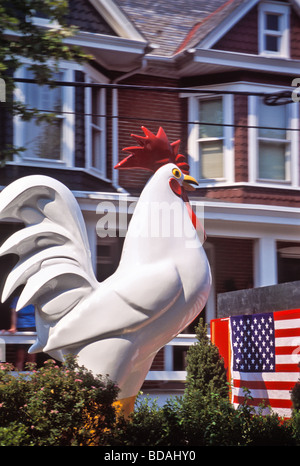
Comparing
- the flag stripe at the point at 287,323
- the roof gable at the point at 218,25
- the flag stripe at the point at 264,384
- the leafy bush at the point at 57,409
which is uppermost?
the roof gable at the point at 218,25

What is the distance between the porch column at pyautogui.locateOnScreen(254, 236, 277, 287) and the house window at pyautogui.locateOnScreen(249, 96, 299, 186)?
130 centimetres

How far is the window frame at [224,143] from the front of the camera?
14.8 metres

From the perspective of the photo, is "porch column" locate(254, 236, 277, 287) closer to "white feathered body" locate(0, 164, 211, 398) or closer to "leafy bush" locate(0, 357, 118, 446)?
"white feathered body" locate(0, 164, 211, 398)

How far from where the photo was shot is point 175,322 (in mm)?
6914

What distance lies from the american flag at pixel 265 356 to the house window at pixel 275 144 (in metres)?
5.85

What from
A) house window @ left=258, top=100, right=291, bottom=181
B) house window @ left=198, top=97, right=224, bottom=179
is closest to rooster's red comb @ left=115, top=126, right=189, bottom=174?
house window @ left=198, top=97, right=224, bottom=179

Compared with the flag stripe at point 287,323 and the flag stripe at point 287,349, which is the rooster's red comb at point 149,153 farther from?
the flag stripe at point 287,349

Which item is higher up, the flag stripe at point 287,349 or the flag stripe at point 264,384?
the flag stripe at point 287,349

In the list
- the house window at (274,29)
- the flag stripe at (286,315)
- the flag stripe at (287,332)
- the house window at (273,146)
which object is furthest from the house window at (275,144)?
the flag stripe at (287,332)

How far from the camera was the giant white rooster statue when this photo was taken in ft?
22.2

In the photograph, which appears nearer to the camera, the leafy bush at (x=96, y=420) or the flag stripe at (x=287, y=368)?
the leafy bush at (x=96, y=420)

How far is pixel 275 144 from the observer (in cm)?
1536

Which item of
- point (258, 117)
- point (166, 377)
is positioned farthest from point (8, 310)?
point (258, 117)

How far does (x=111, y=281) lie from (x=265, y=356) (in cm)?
278
